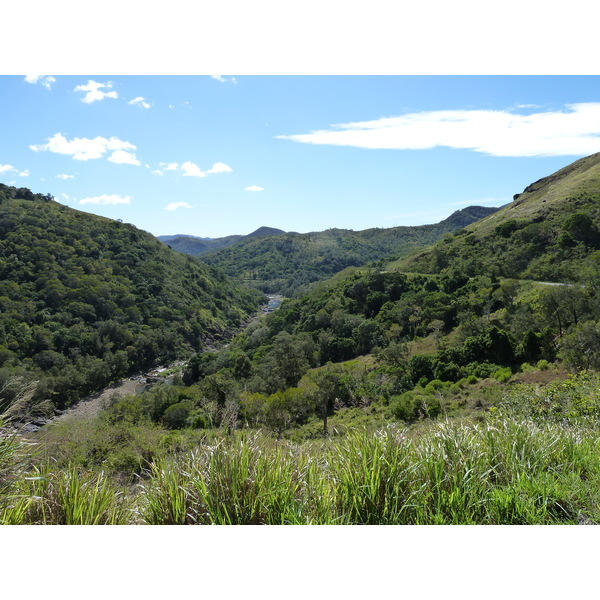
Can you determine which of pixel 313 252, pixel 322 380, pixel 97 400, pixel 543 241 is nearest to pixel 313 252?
pixel 313 252

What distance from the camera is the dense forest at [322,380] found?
294 centimetres

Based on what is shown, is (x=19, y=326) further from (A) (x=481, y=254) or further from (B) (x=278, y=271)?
(B) (x=278, y=271)

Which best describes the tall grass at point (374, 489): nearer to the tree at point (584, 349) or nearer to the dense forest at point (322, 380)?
the dense forest at point (322, 380)

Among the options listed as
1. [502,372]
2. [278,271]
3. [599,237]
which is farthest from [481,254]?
[278,271]

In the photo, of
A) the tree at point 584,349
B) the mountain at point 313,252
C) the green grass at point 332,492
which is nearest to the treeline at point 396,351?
the tree at point 584,349

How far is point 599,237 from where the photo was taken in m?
42.7

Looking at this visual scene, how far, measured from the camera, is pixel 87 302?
59688 mm

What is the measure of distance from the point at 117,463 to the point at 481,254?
52.0 meters

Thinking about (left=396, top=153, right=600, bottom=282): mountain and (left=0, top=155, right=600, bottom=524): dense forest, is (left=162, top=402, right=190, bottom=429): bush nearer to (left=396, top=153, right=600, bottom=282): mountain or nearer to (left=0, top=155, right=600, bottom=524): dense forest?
(left=0, top=155, right=600, bottom=524): dense forest

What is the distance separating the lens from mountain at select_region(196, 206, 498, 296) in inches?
5674

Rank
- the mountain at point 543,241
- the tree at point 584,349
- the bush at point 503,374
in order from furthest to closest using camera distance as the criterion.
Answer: the mountain at point 543,241 → the bush at point 503,374 → the tree at point 584,349

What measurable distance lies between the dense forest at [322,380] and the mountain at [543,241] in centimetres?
30

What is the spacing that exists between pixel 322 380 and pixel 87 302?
44302 mm

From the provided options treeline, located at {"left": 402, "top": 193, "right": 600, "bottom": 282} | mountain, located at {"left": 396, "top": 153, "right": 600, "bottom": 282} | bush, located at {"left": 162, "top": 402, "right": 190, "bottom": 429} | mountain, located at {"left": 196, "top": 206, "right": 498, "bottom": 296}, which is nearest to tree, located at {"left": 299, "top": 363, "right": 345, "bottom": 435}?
bush, located at {"left": 162, "top": 402, "right": 190, "bottom": 429}
